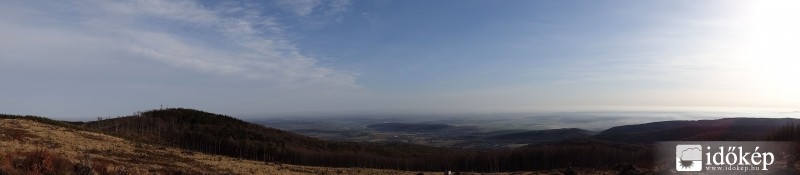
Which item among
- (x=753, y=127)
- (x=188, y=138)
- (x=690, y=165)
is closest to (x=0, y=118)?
(x=188, y=138)

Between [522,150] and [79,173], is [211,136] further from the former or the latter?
[79,173]

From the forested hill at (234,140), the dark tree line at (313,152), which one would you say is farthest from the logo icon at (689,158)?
the forested hill at (234,140)

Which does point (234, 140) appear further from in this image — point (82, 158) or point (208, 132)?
point (82, 158)

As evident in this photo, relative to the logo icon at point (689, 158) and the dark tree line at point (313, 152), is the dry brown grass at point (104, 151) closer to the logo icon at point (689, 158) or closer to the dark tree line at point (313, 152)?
the logo icon at point (689, 158)

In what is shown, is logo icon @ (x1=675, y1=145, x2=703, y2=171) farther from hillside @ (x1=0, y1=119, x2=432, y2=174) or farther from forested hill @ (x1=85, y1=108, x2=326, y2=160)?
forested hill @ (x1=85, y1=108, x2=326, y2=160)

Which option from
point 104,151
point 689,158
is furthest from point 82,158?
point 689,158
